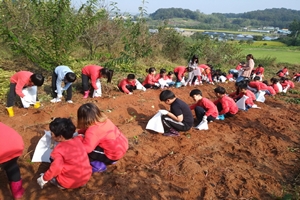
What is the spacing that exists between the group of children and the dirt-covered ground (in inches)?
10.2

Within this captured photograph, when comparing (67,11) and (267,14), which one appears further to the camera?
(267,14)

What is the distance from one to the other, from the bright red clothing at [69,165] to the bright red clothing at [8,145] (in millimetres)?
379

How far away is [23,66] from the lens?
8328 millimetres

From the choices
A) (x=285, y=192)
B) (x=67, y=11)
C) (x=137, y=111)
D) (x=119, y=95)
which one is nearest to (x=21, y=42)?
(x=67, y=11)

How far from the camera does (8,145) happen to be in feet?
8.44

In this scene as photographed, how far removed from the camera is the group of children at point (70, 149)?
2.67 m

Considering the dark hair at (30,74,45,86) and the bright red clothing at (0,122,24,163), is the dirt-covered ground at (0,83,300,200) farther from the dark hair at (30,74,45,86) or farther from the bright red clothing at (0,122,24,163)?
the dark hair at (30,74,45,86)

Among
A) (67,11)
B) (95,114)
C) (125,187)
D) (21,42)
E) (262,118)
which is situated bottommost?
(262,118)

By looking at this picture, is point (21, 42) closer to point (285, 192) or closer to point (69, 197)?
point (69, 197)

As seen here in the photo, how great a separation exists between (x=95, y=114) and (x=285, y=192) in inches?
111

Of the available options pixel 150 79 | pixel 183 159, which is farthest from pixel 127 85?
pixel 183 159

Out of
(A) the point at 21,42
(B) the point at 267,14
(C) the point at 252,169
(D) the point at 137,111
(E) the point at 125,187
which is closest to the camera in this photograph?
(E) the point at 125,187

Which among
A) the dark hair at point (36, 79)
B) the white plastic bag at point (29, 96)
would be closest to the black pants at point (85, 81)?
the white plastic bag at point (29, 96)

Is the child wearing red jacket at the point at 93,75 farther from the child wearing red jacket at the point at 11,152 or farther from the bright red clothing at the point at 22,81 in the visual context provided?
the child wearing red jacket at the point at 11,152
